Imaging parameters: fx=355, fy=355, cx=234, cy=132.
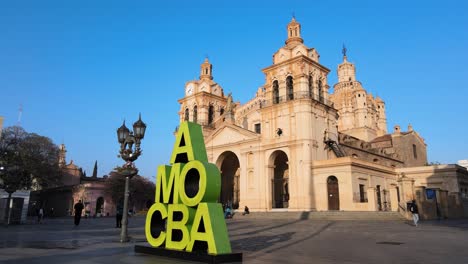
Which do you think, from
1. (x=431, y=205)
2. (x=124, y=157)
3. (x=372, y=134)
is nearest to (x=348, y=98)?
(x=372, y=134)

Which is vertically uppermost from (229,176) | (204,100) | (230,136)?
(204,100)

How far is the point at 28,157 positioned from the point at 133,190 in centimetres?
2030

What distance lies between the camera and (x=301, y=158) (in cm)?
3516

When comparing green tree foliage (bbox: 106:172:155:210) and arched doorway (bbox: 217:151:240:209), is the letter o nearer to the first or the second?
arched doorway (bbox: 217:151:240:209)

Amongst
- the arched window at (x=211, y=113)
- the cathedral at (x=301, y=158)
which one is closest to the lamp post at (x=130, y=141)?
the cathedral at (x=301, y=158)

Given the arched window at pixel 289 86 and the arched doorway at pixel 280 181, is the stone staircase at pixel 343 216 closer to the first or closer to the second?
the arched doorway at pixel 280 181

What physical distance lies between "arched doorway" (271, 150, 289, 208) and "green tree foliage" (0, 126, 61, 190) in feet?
87.1

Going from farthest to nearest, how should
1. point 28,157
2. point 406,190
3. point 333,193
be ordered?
point 28,157
point 333,193
point 406,190

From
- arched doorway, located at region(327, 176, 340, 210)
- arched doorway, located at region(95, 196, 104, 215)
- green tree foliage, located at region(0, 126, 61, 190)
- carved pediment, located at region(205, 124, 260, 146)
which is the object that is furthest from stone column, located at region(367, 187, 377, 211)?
arched doorway, located at region(95, 196, 104, 215)

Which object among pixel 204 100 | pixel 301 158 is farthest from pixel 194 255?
pixel 204 100

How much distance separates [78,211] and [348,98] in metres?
56.9

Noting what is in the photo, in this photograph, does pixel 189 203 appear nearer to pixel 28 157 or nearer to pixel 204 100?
pixel 28 157

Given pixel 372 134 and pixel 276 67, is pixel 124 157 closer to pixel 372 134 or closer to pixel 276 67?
pixel 276 67

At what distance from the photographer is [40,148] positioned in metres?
45.6
